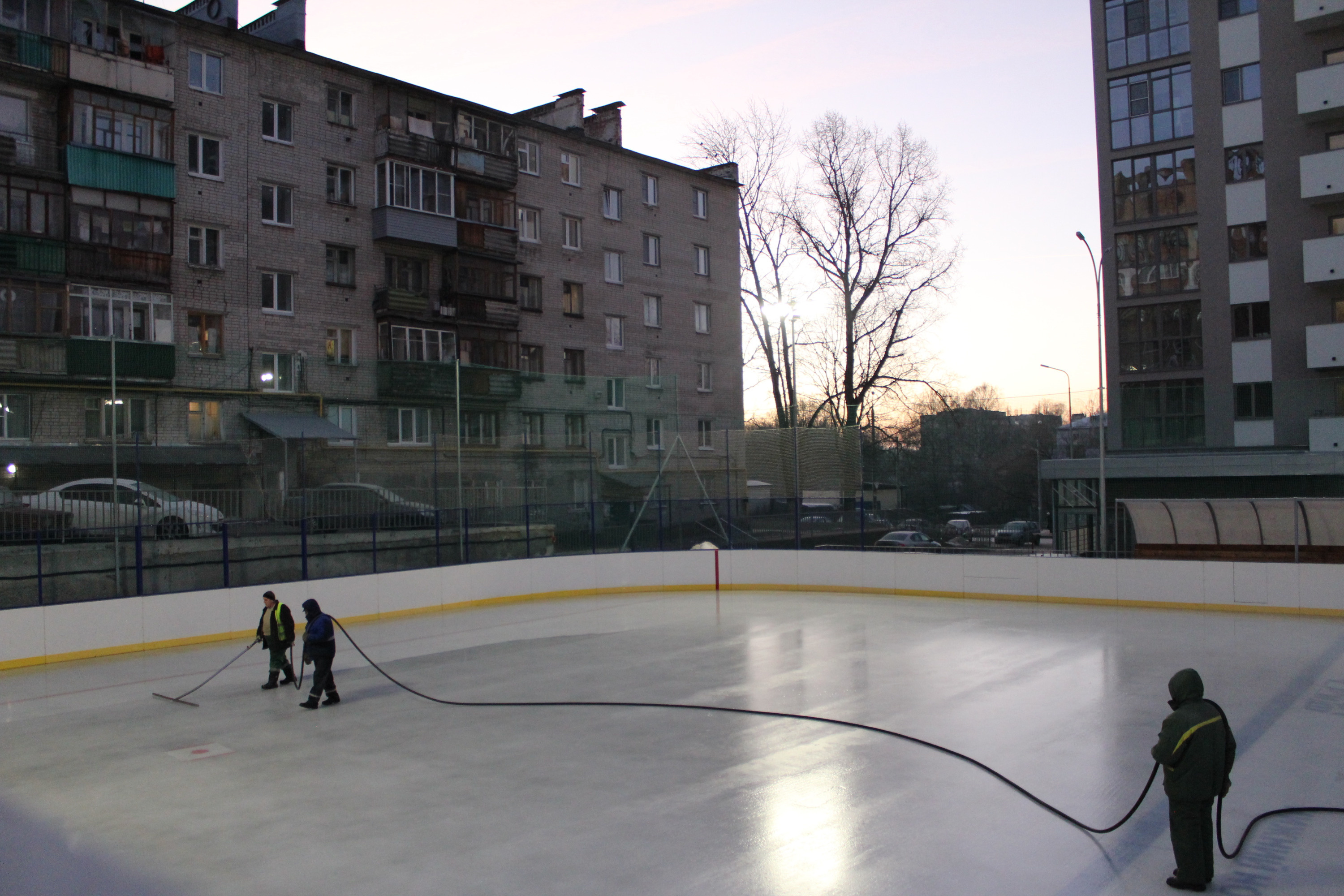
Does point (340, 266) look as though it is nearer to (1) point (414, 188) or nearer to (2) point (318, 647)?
(1) point (414, 188)

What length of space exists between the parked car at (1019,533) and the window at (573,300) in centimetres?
2164

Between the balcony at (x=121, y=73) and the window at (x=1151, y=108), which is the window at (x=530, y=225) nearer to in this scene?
the balcony at (x=121, y=73)

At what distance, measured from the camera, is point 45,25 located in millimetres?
26219

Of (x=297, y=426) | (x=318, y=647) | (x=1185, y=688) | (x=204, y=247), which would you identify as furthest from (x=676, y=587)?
(x=1185, y=688)

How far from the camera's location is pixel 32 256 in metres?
25.3

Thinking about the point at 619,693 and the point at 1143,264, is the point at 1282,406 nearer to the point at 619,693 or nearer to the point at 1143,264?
the point at 1143,264

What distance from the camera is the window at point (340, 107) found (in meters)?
32.2

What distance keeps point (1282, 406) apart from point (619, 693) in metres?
21.2

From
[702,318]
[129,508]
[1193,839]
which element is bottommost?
[1193,839]

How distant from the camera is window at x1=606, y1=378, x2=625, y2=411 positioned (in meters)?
26.2

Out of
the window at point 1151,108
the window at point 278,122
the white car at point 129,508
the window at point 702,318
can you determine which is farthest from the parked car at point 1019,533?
the window at point 278,122

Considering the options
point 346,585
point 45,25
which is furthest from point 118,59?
point 346,585

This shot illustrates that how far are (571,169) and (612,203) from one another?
7.54ft

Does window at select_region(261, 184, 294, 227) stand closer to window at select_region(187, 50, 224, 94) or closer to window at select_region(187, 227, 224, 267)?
window at select_region(187, 227, 224, 267)
